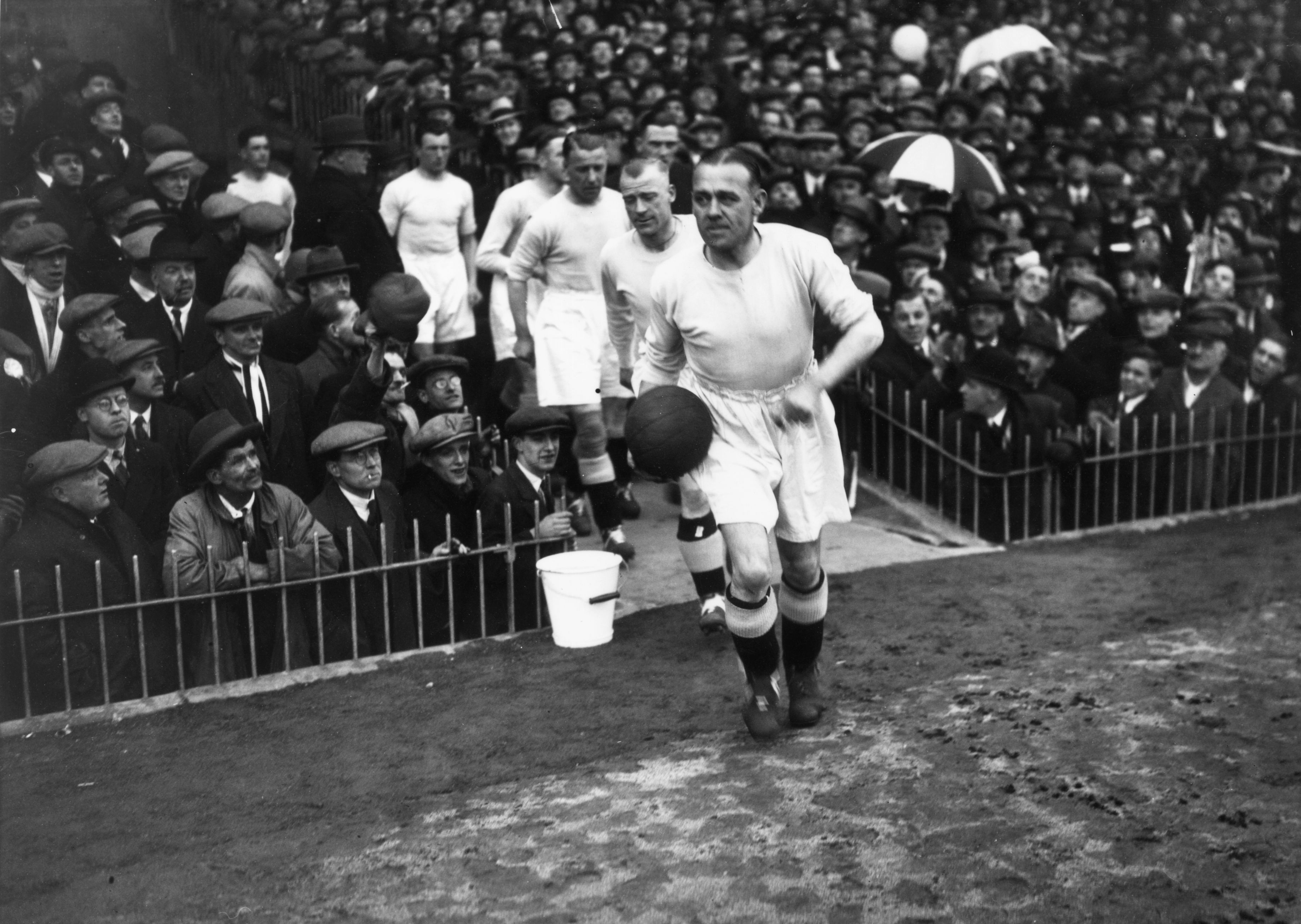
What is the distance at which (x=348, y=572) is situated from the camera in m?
7.07

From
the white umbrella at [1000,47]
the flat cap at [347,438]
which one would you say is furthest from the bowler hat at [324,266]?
the white umbrella at [1000,47]

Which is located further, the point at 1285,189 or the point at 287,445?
the point at 1285,189

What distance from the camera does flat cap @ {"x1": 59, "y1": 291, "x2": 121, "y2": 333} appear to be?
7.81 meters

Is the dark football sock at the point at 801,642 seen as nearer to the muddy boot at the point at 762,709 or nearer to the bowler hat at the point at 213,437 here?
the muddy boot at the point at 762,709

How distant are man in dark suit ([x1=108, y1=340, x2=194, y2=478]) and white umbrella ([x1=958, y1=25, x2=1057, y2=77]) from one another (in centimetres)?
1152

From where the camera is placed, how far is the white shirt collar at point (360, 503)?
7.35 m

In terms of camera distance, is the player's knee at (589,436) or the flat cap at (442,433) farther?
the player's knee at (589,436)

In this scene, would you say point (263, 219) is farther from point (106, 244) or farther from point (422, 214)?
point (422, 214)

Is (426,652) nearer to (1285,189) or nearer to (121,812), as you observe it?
(121,812)

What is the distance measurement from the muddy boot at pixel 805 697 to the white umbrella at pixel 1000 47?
12.1m

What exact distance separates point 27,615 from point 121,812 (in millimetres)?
1330

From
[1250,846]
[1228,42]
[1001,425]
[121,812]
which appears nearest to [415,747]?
[121,812]

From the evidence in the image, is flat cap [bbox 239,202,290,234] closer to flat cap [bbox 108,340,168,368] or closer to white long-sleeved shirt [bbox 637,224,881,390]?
flat cap [bbox 108,340,168,368]

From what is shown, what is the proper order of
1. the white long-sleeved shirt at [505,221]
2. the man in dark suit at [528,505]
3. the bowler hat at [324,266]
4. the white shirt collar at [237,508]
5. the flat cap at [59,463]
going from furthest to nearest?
the white long-sleeved shirt at [505,221]
the bowler hat at [324,266]
the man in dark suit at [528,505]
the white shirt collar at [237,508]
the flat cap at [59,463]
